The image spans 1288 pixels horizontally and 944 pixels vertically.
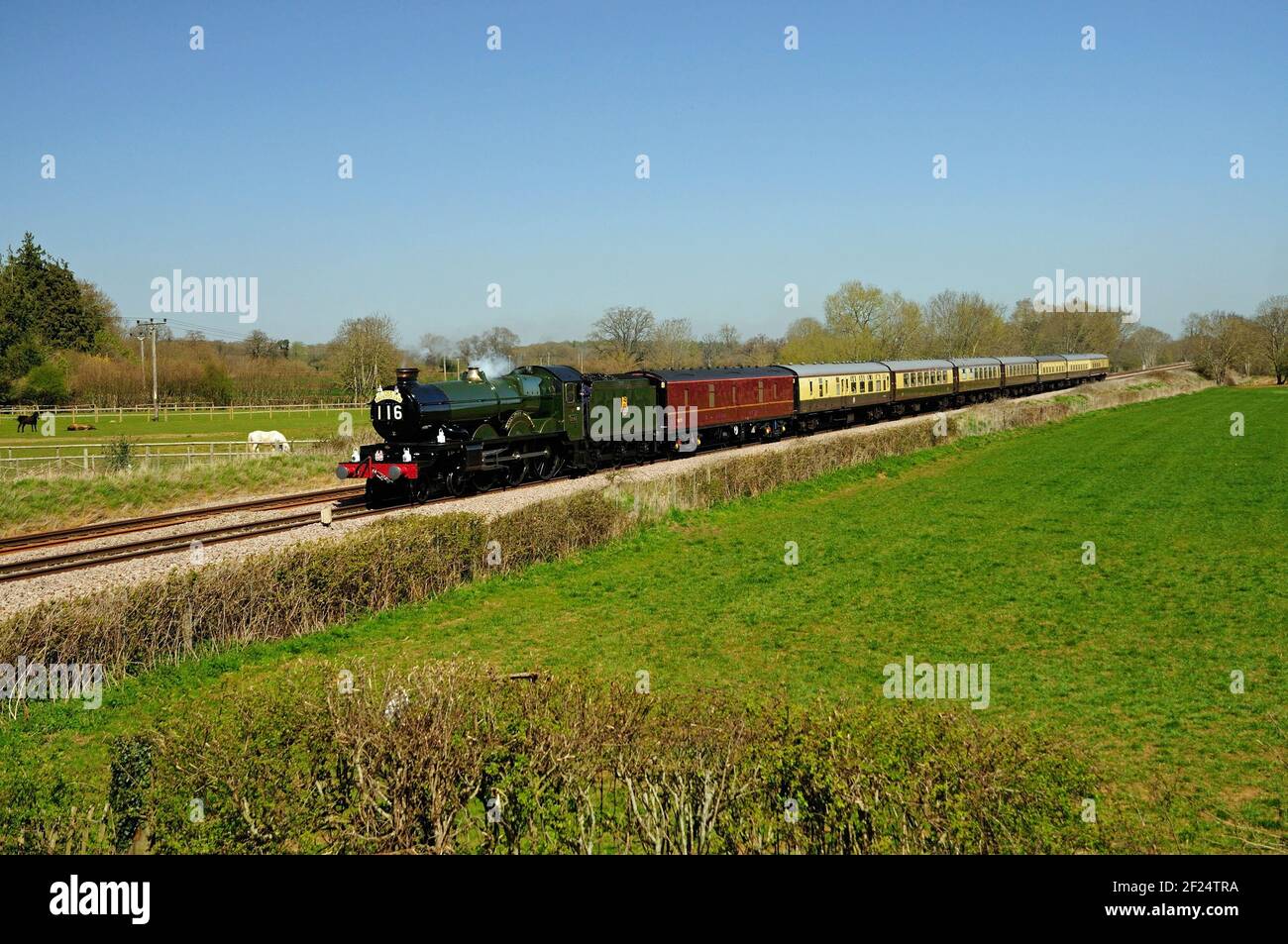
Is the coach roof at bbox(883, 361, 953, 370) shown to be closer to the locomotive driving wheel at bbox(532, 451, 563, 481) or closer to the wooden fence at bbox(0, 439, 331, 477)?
the locomotive driving wheel at bbox(532, 451, 563, 481)

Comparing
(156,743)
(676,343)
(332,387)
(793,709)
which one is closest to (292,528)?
(156,743)

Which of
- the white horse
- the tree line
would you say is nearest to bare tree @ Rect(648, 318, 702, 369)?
the tree line

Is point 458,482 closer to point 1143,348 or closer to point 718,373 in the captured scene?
point 718,373

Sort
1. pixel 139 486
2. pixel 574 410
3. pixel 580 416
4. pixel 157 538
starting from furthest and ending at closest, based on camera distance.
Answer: pixel 580 416 < pixel 574 410 < pixel 139 486 < pixel 157 538

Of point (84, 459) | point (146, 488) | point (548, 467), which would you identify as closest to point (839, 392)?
point (548, 467)

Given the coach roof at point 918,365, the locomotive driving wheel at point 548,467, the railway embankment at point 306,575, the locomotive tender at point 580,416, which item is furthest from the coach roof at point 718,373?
the coach roof at point 918,365

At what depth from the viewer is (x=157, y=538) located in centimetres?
2269

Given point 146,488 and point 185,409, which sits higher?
point 185,409

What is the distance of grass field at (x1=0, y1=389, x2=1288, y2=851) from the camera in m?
11.0

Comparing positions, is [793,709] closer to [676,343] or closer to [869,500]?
[869,500]

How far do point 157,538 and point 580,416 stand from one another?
574 inches

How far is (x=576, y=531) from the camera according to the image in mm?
23359

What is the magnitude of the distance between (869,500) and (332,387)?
2477 inches

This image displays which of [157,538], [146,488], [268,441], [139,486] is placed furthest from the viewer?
[268,441]
